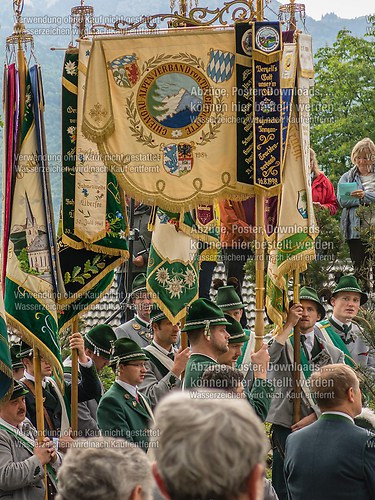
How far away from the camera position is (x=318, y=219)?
39.9 feet

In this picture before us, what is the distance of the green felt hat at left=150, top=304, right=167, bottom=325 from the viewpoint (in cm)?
924

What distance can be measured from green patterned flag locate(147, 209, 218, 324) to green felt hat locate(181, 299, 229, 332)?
1.64 meters

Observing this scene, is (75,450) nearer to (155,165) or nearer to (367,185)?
(155,165)

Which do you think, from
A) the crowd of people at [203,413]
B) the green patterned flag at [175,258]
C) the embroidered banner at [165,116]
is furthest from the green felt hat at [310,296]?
the embroidered banner at [165,116]

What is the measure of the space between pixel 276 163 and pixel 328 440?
9.42 feet

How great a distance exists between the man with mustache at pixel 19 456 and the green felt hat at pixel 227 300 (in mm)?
2456

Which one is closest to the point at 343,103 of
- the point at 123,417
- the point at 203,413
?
the point at 123,417

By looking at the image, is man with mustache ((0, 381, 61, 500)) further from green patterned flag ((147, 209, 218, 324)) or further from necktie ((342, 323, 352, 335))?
necktie ((342, 323, 352, 335))

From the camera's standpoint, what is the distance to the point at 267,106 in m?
8.40

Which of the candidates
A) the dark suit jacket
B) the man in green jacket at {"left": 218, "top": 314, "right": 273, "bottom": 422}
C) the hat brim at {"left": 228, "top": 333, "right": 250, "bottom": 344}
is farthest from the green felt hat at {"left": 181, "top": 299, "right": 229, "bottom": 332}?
the dark suit jacket

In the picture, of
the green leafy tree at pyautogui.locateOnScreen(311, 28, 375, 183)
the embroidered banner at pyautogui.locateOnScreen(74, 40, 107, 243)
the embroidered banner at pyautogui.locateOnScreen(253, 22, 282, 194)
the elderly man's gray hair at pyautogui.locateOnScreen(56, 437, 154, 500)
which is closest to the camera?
the elderly man's gray hair at pyautogui.locateOnScreen(56, 437, 154, 500)

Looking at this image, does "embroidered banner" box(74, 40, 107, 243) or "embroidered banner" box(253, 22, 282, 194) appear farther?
"embroidered banner" box(74, 40, 107, 243)

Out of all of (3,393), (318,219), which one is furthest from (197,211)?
(3,393)

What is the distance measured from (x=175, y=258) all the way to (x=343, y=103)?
1745 cm
